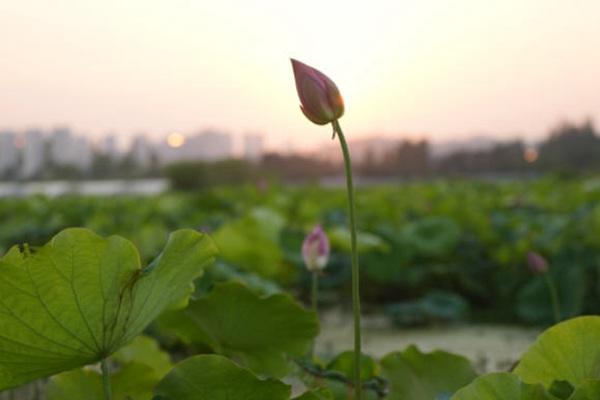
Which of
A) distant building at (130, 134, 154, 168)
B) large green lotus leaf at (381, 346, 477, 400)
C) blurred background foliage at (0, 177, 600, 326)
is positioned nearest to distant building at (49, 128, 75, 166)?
distant building at (130, 134, 154, 168)

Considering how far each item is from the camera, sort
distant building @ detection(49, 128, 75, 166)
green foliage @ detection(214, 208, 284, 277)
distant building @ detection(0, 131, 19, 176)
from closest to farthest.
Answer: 1. green foliage @ detection(214, 208, 284, 277)
2. distant building @ detection(49, 128, 75, 166)
3. distant building @ detection(0, 131, 19, 176)

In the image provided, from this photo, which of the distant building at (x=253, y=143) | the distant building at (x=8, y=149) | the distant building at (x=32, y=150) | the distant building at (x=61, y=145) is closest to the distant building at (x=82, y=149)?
the distant building at (x=61, y=145)

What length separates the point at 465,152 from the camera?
34.2 meters

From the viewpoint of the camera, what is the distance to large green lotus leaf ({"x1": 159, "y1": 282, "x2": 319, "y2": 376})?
0.85m

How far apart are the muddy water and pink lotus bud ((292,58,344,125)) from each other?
1.98 meters

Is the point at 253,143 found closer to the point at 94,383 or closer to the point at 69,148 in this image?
the point at 69,148

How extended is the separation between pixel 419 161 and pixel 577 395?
34279 millimetres

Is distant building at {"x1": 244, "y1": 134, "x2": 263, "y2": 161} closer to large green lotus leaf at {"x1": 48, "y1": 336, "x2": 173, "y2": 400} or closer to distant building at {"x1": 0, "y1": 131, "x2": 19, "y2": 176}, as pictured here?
distant building at {"x1": 0, "y1": 131, "x2": 19, "y2": 176}

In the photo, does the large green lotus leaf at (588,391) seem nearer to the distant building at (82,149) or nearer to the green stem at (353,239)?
the green stem at (353,239)

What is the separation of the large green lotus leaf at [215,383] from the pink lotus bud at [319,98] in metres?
0.20

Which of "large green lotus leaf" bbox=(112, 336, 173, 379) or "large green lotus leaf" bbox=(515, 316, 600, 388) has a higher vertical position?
"large green lotus leaf" bbox=(515, 316, 600, 388)

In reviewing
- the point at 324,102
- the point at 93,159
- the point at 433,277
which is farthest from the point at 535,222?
the point at 93,159

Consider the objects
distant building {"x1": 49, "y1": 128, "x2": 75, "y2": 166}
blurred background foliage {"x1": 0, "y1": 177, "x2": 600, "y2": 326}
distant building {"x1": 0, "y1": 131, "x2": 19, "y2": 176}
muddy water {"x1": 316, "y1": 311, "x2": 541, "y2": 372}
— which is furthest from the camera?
distant building {"x1": 0, "y1": 131, "x2": 19, "y2": 176}

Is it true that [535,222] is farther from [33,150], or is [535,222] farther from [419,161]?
[33,150]
